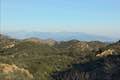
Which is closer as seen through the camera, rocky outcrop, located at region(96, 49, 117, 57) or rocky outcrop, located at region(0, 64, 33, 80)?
rocky outcrop, located at region(0, 64, 33, 80)

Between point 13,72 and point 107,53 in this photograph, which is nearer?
point 13,72

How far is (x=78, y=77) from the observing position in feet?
467

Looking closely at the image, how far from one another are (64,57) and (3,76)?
6389 cm

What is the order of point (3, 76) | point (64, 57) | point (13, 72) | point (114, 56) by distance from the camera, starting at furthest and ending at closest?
point (64, 57) < point (114, 56) < point (13, 72) < point (3, 76)

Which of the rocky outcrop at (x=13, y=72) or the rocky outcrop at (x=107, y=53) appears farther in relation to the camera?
the rocky outcrop at (x=107, y=53)

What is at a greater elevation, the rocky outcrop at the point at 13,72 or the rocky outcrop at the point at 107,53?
the rocky outcrop at the point at 107,53

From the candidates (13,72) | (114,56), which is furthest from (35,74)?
(114,56)

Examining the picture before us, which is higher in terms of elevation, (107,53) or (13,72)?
(107,53)

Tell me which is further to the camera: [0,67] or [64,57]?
[64,57]

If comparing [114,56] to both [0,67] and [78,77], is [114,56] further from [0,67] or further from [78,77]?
[0,67]

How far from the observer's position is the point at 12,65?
139875 mm

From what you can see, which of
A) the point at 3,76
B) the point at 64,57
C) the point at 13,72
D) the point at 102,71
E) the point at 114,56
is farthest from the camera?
the point at 64,57

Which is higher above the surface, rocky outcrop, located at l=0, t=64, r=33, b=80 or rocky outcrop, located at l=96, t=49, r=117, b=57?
rocky outcrop, located at l=96, t=49, r=117, b=57

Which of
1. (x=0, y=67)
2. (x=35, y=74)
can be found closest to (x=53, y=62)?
(x=35, y=74)
